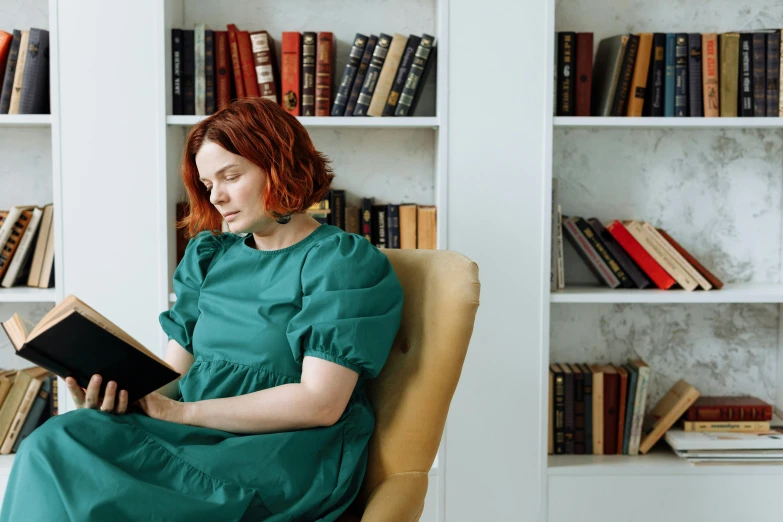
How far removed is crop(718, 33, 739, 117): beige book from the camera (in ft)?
6.48

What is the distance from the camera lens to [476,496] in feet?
6.48

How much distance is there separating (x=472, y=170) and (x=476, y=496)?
85cm

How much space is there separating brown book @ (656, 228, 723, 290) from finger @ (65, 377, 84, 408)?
1.55 metres

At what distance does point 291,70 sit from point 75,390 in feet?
3.69

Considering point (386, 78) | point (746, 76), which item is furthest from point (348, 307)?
point (746, 76)

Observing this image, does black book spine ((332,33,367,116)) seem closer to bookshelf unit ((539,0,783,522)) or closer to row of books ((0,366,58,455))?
bookshelf unit ((539,0,783,522))

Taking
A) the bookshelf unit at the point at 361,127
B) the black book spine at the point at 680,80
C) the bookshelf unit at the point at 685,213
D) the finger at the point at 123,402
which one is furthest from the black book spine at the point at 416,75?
the finger at the point at 123,402

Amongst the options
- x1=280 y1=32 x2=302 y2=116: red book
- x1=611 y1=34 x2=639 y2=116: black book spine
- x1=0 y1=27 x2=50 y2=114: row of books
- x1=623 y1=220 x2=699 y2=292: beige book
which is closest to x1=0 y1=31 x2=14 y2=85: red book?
x1=0 y1=27 x2=50 y2=114: row of books

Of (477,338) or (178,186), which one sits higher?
(178,186)

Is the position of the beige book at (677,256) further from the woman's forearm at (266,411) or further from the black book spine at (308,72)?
the woman's forearm at (266,411)

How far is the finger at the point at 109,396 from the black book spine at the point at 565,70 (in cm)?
136

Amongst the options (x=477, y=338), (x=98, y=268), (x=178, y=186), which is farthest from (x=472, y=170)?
(x=98, y=268)

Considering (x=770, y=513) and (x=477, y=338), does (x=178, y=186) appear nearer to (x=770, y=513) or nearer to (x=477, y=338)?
(x=477, y=338)

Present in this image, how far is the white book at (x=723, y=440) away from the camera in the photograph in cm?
198
